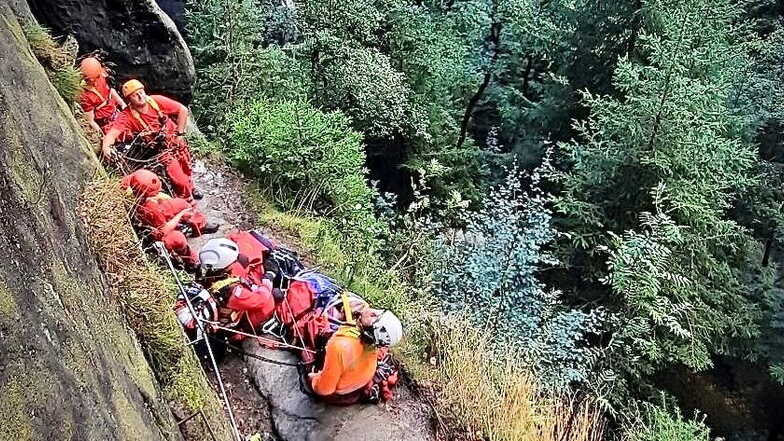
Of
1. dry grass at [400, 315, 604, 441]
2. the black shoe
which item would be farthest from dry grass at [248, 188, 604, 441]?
the black shoe

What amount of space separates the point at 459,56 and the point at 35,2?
9.00m

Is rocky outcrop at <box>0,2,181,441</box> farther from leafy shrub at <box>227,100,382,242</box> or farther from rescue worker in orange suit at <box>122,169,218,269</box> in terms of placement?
leafy shrub at <box>227,100,382,242</box>

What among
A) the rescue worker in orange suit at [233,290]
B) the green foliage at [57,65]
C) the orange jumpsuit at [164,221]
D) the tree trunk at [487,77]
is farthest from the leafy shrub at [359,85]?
the rescue worker in orange suit at [233,290]

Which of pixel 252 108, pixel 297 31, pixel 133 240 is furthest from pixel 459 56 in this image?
pixel 133 240

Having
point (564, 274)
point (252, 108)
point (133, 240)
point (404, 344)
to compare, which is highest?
point (133, 240)

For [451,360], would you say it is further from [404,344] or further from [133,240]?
[133,240]

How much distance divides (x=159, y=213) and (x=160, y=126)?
5.05 ft

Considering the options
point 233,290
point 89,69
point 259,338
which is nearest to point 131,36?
point 89,69

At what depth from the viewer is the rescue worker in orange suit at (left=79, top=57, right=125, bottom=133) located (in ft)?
22.5

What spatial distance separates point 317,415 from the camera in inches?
222

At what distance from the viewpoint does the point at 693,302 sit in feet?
30.3

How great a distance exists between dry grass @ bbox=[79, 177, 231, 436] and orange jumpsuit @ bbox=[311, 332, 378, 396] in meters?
1.11

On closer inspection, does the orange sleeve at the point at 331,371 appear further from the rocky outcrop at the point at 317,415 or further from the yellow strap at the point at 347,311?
the rocky outcrop at the point at 317,415

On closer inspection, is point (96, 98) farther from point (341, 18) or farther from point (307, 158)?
point (341, 18)
